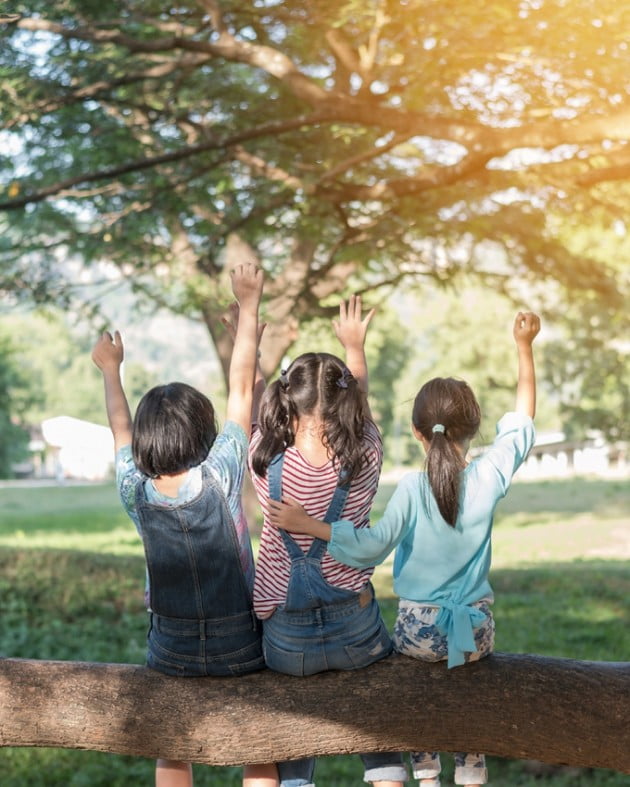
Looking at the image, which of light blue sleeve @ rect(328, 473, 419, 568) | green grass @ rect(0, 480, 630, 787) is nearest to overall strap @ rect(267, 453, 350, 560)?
light blue sleeve @ rect(328, 473, 419, 568)

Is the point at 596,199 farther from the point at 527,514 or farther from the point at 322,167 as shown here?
the point at 527,514

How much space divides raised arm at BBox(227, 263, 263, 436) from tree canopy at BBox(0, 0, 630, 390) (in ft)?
13.6

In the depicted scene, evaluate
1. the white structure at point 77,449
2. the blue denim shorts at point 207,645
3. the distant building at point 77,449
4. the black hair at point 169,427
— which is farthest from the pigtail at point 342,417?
the white structure at point 77,449

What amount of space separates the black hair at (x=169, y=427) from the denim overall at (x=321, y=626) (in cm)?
26

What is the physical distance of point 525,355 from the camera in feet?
12.9

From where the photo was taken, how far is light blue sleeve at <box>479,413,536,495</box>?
358 cm

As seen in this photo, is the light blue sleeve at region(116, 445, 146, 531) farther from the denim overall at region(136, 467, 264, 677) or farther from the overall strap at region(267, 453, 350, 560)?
the overall strap at region(267, 453, 350, 560)

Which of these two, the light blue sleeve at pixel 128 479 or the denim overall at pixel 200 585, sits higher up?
the light blue sleeve at pixel 128 479

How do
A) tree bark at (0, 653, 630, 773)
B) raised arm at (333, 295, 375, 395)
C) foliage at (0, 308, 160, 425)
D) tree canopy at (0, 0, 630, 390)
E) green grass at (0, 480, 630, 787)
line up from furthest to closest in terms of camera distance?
foliage at (0, 308, 160, 425) < tree canopy at (0, 0, 630, 390) < green grass at (0, 480, 630, 787) < raised arm at (333, 295, 375, 395) < tree bark at (0, 653, 630, 773)

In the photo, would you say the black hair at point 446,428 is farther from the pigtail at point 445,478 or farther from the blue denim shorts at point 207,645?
the blue denim shorts at point 207,645

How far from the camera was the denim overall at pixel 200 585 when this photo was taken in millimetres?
3504

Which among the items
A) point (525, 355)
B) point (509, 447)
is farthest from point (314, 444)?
point (525, 355)

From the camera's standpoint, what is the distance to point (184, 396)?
11.2 ft

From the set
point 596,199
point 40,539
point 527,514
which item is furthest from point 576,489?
point 596,199
